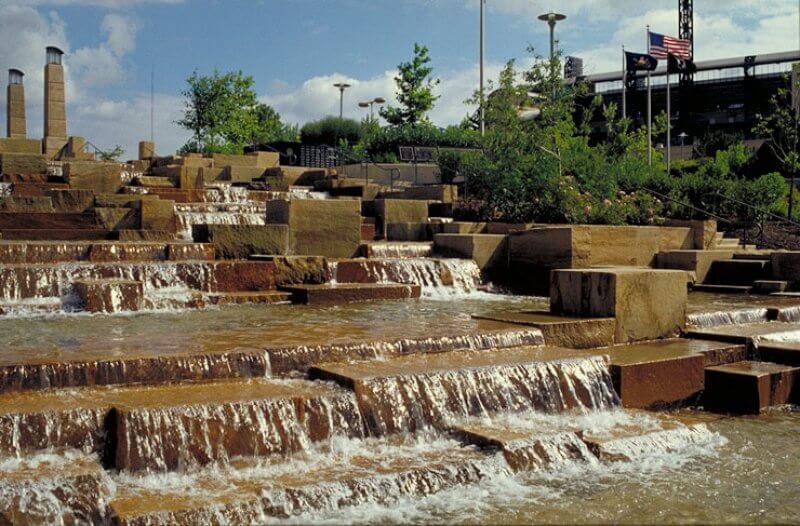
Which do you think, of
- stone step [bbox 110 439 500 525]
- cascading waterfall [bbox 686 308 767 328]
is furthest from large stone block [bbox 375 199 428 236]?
stone step [bbox 110 439 500 525]

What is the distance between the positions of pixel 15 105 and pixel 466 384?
31.2m

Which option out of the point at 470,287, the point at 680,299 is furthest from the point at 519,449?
the point at 470,287

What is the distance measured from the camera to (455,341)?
7465 millimetres

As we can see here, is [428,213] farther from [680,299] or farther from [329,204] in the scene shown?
[680,299]

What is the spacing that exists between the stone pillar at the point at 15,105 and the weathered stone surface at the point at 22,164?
1241 centimetres

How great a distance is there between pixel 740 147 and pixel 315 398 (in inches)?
1475

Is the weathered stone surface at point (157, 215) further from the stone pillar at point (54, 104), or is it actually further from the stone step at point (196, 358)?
the stone pillar at point (54, 104)

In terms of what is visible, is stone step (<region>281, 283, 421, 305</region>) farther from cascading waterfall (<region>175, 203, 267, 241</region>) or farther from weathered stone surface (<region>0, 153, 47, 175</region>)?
weathered stone surface (<region>0, 153, 47, 175</region>)

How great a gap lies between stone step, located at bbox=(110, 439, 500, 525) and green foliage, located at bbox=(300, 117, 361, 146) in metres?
37.4

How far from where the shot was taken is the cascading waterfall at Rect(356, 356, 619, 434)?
605 centimetres

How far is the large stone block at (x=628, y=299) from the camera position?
8500 millimetres

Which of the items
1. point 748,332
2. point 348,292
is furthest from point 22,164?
point 748,332

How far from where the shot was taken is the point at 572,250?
41.7ft

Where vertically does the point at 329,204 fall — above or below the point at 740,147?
below
